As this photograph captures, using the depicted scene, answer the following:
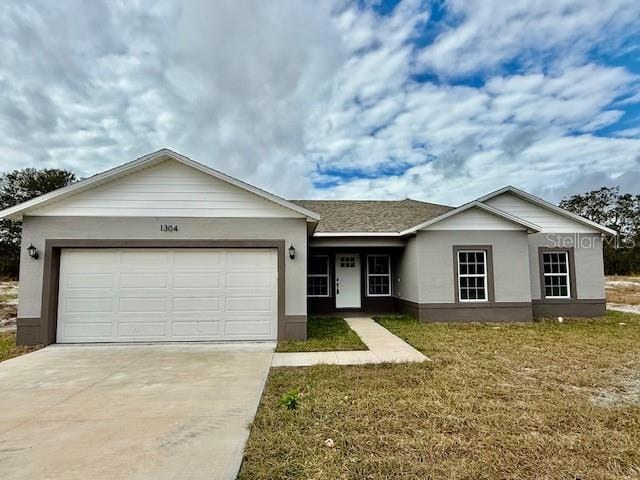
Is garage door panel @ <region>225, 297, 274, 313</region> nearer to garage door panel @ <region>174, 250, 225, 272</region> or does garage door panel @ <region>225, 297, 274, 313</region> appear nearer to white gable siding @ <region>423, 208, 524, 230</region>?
garage door panel @ <region>174, 250, 225, 272</region>

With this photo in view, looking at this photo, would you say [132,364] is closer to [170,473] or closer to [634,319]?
[170,473]

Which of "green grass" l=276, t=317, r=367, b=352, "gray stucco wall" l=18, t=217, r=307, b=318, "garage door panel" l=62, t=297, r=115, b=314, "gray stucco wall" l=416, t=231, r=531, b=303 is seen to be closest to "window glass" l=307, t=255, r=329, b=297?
"green grass" l=276, t=317, r=367, b=352

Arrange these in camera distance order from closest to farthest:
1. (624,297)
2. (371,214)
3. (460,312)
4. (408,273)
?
1. (460,312)
2. (408,273)
3. (371,214)
4. (624,297)

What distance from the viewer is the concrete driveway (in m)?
3.31

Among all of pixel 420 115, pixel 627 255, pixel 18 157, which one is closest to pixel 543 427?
pixel 420 115

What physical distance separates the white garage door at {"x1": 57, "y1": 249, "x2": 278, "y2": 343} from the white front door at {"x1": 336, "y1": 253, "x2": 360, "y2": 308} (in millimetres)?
5720

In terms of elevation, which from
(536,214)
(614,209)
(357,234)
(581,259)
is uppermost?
(614,209)

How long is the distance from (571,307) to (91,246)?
49.9 ft

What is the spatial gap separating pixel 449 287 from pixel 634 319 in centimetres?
664

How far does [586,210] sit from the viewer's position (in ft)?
140

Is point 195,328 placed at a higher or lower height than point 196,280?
lower

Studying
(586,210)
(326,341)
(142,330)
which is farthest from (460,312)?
(586,210)

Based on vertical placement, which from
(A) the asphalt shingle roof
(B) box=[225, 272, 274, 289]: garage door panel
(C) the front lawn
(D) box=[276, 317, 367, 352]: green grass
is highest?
(A) the asphalt shingle roof

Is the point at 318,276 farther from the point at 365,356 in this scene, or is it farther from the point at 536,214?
the point at 536,214
